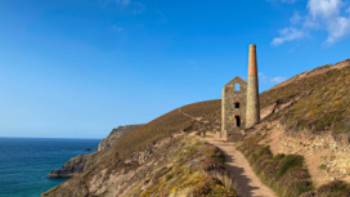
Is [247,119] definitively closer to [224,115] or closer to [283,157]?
[224,115]

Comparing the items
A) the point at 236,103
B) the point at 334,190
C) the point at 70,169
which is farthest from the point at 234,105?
the point at 70,169

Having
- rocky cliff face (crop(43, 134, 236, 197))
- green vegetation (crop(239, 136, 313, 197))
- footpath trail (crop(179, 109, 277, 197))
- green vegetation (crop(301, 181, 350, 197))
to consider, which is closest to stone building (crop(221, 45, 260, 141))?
rocky cliff face (crop(43, 134, 236, 197))

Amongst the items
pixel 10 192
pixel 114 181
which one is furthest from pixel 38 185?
pixel 114 181

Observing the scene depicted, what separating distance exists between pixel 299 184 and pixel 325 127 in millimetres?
5526

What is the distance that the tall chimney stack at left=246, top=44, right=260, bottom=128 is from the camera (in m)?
36.7

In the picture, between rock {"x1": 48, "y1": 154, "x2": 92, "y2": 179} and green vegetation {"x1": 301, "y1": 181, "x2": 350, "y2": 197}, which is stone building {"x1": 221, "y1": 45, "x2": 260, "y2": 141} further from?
rock {"x1": 48, "y1": 154, "x2": 92, "y2": 179}

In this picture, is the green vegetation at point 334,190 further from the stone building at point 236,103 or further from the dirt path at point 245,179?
the stone building at point 236,103

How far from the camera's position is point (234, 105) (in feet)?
127

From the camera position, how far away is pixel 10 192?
54625 millimetres

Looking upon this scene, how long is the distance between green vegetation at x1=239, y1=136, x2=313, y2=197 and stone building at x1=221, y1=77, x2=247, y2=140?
17589 mm

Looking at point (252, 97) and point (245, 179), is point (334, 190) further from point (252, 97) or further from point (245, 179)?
point (252, 97)

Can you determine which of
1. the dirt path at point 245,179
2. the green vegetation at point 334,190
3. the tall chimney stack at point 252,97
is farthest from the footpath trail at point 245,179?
the tall chimney stack at point 252,97

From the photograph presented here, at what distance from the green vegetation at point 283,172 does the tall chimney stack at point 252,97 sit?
53.2 feet

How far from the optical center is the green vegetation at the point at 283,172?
1249 cm
